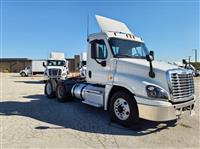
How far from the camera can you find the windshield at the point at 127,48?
7384mm

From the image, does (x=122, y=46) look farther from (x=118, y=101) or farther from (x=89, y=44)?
(x=118, y=101)

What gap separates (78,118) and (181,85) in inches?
129

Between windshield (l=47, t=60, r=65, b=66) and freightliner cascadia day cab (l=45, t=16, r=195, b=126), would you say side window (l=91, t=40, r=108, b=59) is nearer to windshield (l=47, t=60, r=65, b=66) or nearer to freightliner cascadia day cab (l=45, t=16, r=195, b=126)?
freightliner cascadia day cab (l=45, t=16, r=195, b=126)

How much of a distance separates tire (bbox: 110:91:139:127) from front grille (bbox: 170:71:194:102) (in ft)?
3.50

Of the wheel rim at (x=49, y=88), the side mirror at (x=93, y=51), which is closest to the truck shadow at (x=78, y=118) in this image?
the side mirror at (x=93, y=51)

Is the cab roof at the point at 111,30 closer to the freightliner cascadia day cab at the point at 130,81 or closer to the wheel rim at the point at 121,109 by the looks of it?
the freightliner cascadia day cab at the point at 130,81

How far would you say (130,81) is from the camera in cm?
642

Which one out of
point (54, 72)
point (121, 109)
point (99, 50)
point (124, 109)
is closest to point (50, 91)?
point (99, 50)

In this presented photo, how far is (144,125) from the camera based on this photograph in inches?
273

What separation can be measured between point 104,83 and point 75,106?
249 centimetres

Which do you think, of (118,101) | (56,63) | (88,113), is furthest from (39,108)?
(56,63)

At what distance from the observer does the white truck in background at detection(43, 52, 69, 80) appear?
21547 mm

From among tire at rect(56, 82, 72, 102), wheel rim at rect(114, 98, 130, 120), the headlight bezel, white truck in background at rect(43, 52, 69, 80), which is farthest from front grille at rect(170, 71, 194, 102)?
white truck in background at rect(43, 52, 69, 80)

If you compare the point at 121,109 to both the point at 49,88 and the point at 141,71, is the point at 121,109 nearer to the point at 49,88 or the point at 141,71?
the point at 141,71
